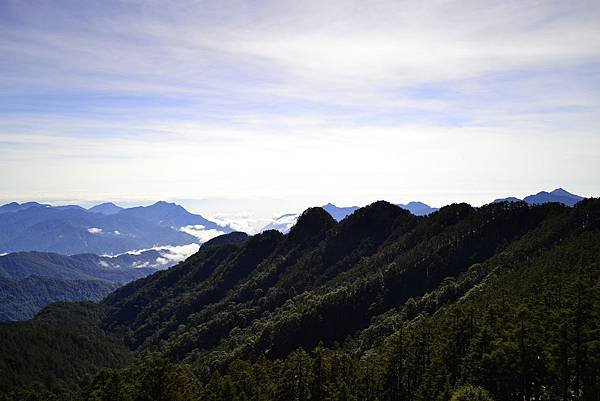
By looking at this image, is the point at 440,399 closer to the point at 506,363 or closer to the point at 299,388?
the point at 506,363

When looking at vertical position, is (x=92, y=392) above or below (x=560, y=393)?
below

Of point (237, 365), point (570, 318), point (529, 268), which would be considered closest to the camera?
point (570, 318)

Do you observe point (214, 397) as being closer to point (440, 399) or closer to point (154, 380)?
point (154, 380)

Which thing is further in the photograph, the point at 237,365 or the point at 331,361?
the point at 237,365

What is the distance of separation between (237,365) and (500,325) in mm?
73937

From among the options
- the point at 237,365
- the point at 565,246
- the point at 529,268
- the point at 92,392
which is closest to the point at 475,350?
the point at 237,365

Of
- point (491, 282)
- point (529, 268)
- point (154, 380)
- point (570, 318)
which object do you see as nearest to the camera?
point (570, 318)

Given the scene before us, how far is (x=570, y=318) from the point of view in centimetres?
7062

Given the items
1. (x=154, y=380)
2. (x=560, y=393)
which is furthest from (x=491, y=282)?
(x=154, y=380)

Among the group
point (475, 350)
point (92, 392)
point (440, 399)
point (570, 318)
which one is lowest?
point (92, 392)

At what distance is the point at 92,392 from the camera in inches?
4476

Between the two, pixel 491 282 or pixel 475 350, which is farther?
pixel 491 282

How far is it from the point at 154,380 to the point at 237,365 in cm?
2833

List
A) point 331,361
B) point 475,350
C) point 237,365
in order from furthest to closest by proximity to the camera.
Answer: point 237,365, point 331,361, point 475,350
